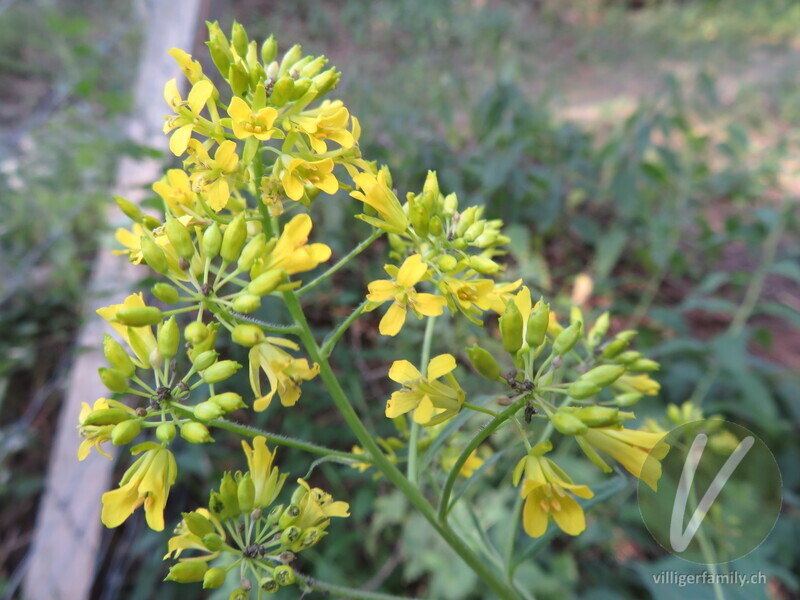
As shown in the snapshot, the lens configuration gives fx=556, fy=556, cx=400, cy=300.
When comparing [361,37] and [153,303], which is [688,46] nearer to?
[361,37]

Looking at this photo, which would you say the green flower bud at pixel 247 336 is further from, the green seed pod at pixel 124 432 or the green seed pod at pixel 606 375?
the green seed pod at pixel 606 375

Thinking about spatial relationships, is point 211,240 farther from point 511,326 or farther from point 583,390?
point 583,390

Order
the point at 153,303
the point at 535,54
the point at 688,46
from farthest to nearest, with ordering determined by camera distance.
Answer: the point at 688,46, the point at 535,54, the point at 153,303

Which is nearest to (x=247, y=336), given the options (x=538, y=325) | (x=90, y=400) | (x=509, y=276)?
(x=538, y=325)

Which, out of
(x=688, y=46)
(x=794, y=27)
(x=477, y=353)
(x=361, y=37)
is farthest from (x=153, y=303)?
(x=794, y=27)

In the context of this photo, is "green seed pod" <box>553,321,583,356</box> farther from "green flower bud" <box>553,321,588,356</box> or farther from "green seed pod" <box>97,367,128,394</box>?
"green seed pod" <box>97,367,128,394</box>

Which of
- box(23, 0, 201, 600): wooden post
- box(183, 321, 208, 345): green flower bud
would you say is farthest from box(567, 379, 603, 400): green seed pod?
box(23, 0, 201, 600): wooden post

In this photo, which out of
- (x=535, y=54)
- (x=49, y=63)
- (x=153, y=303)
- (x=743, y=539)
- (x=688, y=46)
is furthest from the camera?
(x=688, y=46)
